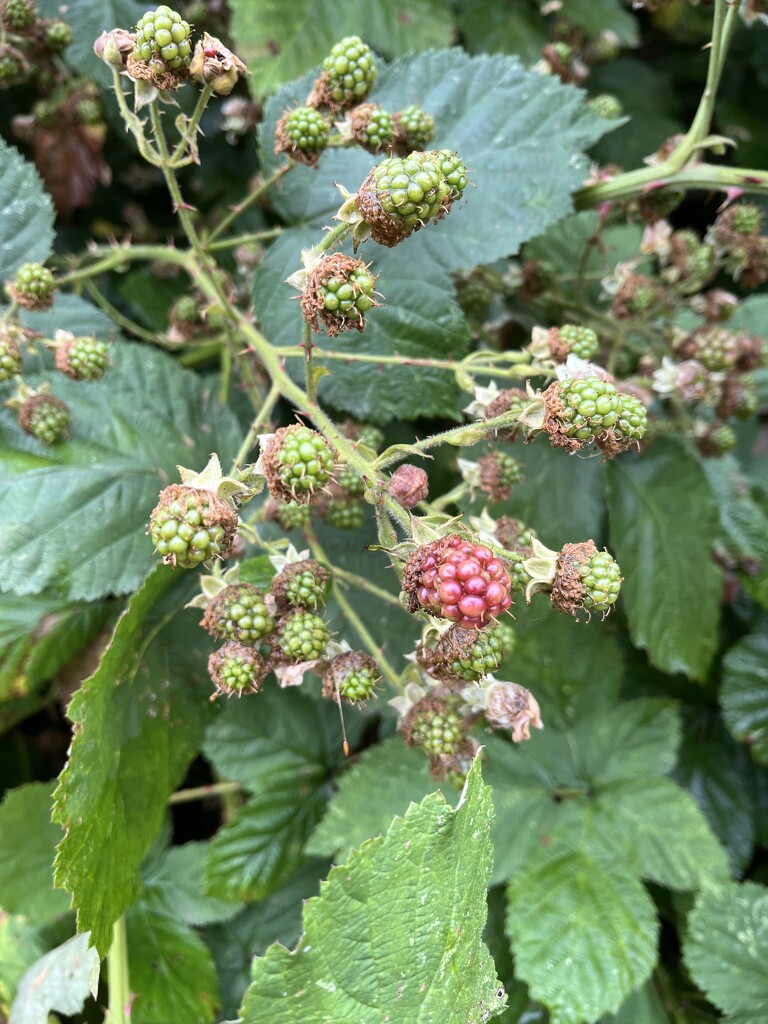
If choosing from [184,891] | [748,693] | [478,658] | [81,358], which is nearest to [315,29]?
[81,358]

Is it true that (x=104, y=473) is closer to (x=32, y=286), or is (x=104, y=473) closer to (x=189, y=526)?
(x=32, y=286)

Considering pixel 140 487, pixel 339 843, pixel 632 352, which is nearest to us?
pixel 140 487

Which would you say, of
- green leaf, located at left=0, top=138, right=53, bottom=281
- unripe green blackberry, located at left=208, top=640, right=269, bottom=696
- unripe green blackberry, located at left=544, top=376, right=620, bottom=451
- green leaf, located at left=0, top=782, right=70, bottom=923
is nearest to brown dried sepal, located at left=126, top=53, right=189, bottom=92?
green leaf, located at left=0, top=138, right=53, bottom=281

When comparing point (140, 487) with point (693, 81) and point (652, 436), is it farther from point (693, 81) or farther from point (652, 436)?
point (693, 81)

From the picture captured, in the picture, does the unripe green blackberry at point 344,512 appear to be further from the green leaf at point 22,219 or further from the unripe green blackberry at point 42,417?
the green leaf at point 22,219

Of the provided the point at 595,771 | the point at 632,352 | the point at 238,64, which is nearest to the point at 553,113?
the point at 632,352
